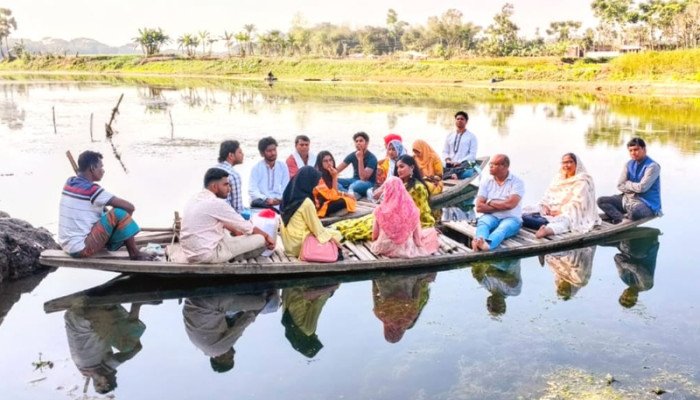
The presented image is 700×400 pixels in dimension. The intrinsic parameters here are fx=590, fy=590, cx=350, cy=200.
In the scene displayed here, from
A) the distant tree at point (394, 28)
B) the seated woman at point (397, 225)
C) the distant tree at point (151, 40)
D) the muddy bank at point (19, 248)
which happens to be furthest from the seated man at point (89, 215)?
the distant tree at point (394, 28)

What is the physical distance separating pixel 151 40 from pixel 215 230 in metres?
72.8

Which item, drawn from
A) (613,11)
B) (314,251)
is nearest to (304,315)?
(314,251)

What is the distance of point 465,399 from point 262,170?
4595mm

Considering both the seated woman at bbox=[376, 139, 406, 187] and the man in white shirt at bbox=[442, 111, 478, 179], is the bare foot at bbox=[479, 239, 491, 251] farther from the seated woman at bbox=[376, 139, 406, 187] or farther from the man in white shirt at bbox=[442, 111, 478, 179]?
the man in white shirt at bbox=[442, 111, 478, 179]

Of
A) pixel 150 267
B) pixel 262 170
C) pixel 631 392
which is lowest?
pixel 631 392

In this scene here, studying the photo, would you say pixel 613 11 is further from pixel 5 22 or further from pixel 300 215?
pixel 5 22

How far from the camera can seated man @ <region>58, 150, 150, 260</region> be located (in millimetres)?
5488

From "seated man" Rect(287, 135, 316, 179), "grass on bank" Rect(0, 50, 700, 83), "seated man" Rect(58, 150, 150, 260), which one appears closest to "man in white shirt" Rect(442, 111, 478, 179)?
"seated man" Rect(287, 135, 316, 179)

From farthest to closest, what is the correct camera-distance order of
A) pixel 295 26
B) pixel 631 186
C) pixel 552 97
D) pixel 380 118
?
1. pixel 295 26
2. pixel 552 97
3. pixel 380 118
4. pixel 631 186

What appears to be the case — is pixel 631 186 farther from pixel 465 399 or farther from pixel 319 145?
pixel 319 145

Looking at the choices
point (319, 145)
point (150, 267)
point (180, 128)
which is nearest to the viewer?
point (150, 267)

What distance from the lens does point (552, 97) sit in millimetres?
33812

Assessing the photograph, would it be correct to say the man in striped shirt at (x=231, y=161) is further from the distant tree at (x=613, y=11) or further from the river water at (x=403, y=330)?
the distant tree at (x=613, y=11)

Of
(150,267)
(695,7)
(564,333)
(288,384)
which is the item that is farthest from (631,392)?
(695,7)
